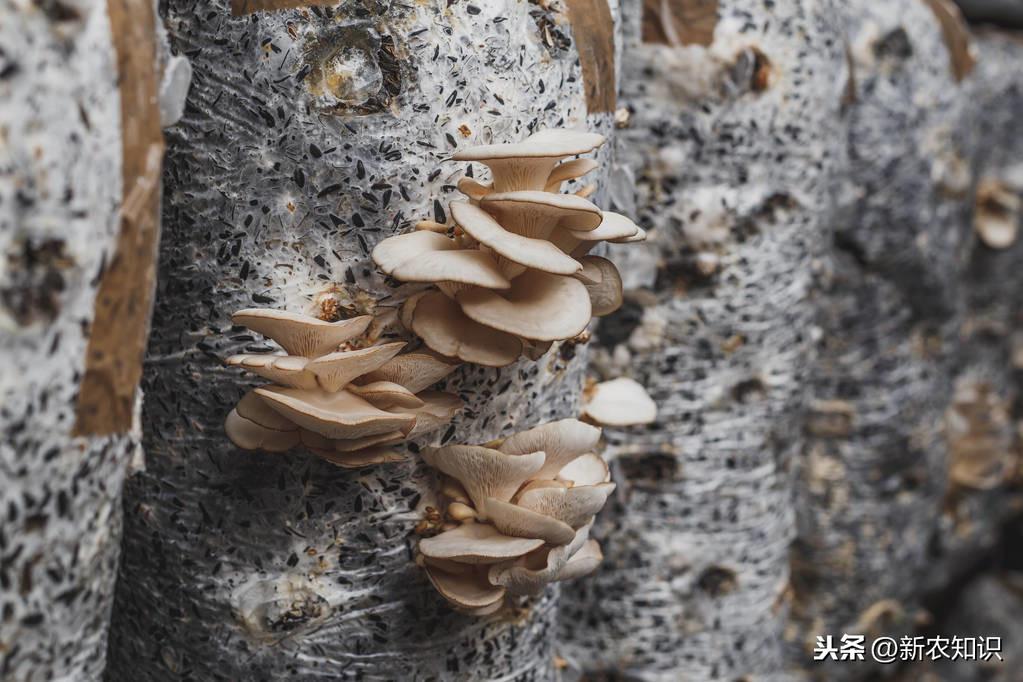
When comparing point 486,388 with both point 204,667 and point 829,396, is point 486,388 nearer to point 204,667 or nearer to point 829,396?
point 204,667

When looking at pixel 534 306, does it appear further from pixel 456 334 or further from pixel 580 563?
pixel 580 563

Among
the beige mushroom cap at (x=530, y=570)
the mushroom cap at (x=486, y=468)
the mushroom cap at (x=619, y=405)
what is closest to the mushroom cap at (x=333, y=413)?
the mushroom cap at (x=486, y=468)

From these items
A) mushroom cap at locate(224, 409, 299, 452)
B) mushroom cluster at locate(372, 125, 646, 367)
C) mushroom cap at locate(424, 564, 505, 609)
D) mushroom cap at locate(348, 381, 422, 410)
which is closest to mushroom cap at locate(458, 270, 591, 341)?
mushroom cluster at locate(372, 125, 646, 367)

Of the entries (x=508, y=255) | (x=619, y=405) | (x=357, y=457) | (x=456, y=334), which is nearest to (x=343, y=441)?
(x=357, y=457)

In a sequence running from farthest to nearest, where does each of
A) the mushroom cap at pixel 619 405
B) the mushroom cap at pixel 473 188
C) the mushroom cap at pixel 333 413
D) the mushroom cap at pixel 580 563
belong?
the mushroom cap at pixel 619 405 < the mushroom cap at pixel 580 563 < the mushroom cap at pixel 473 188 < the mushroom cap at pixel 333 413

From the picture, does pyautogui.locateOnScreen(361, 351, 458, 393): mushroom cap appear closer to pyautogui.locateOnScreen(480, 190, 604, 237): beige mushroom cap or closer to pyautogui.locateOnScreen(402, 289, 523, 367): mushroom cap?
pyautogui.locateOnScreen(402, 289, 523, 367): mushroom cap

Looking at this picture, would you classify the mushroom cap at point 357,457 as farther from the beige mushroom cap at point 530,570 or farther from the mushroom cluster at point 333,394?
the beige mushroom cap at point 530,570
